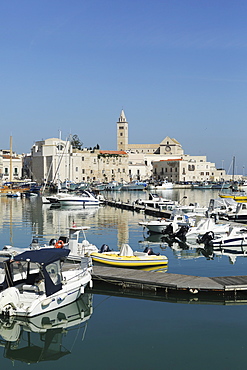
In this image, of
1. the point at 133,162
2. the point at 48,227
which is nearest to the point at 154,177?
the point at 133,162

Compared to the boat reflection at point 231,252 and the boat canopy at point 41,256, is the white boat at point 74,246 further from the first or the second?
the boat reflection at point 231,252

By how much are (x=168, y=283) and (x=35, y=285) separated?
383 centimetres

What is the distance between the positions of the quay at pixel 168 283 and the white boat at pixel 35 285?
176 cm

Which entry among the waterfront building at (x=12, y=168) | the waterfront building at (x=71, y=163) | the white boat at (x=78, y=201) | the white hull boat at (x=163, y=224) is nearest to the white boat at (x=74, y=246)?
the white hull boat at (x=163, y=224)

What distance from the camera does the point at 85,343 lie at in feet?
33.1

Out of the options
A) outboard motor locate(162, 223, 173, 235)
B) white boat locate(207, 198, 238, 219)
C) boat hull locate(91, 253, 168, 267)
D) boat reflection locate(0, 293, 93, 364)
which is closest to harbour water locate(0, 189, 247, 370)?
boat reflection locate(0, 293, 93, 364)

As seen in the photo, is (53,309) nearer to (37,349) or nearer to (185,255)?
(37,349)

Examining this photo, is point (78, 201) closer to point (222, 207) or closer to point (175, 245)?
point (222, 207)

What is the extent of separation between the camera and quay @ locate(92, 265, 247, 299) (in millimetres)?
12953

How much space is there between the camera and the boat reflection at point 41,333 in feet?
32.0

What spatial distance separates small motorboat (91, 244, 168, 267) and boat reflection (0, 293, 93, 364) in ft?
11.8

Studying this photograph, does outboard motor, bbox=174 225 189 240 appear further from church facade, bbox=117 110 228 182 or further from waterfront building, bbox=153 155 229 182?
waterfront building, bbox=153 155 229 182

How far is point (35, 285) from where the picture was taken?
11.5 m

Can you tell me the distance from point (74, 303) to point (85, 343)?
8.00 ft
